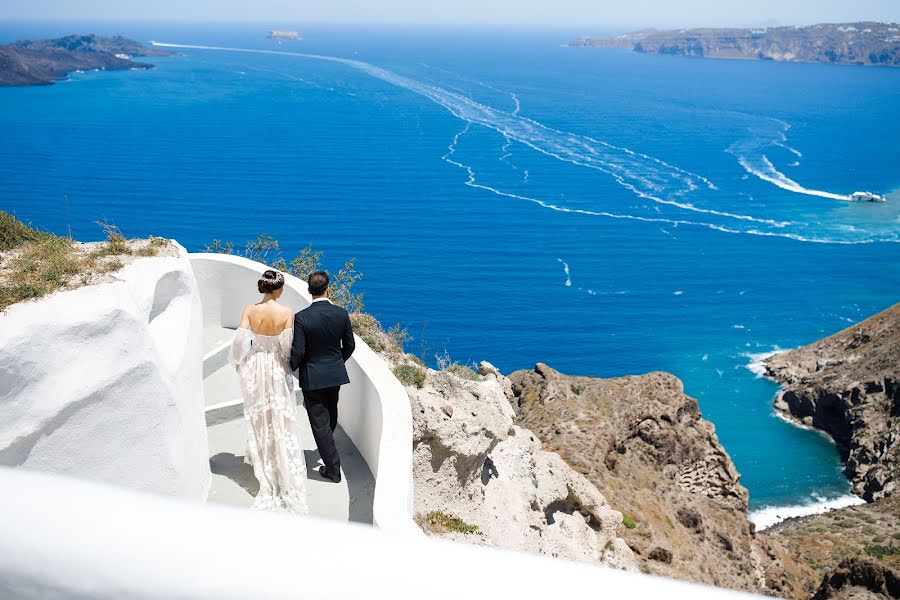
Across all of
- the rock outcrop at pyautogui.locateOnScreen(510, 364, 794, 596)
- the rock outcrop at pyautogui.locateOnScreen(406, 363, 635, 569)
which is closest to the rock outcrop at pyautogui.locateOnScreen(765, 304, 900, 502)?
the rock outcrop at pyautogui.locateOnScreen(510, 364, 794, 596)

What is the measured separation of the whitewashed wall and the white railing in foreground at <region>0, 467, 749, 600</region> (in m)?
4.46

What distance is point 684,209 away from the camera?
7044 centimetres

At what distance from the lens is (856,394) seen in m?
37.3

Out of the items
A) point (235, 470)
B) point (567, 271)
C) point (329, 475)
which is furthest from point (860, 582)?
point (567, 271)

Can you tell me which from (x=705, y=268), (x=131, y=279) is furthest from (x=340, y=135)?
(x=131, y=279)

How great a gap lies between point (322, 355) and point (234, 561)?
539cm

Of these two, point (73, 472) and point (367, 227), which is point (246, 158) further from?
point (73, 472)

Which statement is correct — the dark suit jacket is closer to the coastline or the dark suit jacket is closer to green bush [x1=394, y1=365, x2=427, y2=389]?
green bush [x1=394, y1=365, x2=427, y2=389]

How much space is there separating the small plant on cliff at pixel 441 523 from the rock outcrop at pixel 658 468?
688 cm

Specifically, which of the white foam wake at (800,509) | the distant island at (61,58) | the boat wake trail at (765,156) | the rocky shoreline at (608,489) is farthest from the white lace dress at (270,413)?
the distant island at (61,58)

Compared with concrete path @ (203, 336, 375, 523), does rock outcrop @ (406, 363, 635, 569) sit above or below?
below

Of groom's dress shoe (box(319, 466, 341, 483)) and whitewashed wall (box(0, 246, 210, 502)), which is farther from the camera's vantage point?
groom's dress shoe (box(319, 466, 341, 483))

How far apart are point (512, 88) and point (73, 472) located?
123 metres

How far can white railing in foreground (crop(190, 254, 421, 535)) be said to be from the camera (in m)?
6.16
